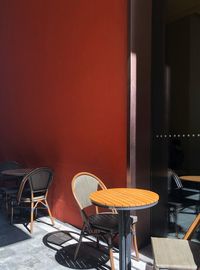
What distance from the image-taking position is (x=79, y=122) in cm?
392

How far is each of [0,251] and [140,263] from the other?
1.53 m

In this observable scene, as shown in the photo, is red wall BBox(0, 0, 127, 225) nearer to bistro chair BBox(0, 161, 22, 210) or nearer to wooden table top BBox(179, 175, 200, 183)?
bistro chair BBox(0, 161, 22, 210)

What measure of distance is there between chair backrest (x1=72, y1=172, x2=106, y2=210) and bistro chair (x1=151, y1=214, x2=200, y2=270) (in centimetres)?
100

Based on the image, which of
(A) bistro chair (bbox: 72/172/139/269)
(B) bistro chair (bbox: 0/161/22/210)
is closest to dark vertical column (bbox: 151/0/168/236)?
(A) bistro chair (bbox: 72/172/139/269)

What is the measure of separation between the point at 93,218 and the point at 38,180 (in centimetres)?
129

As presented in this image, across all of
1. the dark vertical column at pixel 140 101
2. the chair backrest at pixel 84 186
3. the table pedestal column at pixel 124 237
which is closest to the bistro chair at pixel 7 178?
the chair backrest at pixel 84 186

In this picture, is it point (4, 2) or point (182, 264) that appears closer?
point (182, 264)

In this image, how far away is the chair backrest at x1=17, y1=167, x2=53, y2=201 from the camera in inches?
152

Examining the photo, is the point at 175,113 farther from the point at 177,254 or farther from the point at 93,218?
the point at 177,254

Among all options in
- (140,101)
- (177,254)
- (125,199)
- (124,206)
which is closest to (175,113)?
(140,101)

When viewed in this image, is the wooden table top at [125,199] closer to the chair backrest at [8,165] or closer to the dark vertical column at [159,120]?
the dark vertical column at [159,120]

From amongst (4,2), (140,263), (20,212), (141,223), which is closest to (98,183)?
(141,223)

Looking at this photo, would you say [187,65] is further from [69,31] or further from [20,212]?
[20,212]

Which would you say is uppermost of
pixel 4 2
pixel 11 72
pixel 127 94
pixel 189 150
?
pixel 4 2
